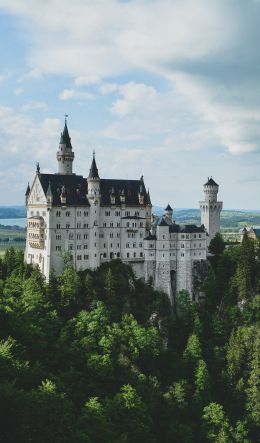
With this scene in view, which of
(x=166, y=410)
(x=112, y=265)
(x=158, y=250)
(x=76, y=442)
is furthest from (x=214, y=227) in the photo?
(x=76, y=442)

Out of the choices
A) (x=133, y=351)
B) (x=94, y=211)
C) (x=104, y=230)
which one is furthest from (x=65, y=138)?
(x=133, y=351)

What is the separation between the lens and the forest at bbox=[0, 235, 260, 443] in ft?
231

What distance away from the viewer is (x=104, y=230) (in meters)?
103

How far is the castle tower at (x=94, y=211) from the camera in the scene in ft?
330

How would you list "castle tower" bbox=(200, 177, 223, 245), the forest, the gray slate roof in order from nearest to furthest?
the forest, the gray slate roof, "castle tower" bbox=(200, 177, 223, 245)

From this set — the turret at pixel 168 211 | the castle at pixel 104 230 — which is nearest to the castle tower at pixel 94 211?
the castle at pixel 104 230

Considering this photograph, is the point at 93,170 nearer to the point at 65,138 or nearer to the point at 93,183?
the point at 93,183

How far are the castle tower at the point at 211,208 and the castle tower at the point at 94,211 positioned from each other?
87.8 ft

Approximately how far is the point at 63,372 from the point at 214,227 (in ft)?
174

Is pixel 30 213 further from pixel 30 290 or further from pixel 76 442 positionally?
pixel 76 442

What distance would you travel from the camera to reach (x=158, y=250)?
104438mm

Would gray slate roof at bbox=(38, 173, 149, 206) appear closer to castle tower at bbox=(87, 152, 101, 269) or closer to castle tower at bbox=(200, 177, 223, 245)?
castle tower at bbox=(87, 152, 101, 269)

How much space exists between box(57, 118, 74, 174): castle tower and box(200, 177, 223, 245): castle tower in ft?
97.9

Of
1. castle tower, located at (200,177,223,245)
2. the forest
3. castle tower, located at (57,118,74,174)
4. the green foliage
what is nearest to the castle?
castle tower, located at (57,118,74,174)
